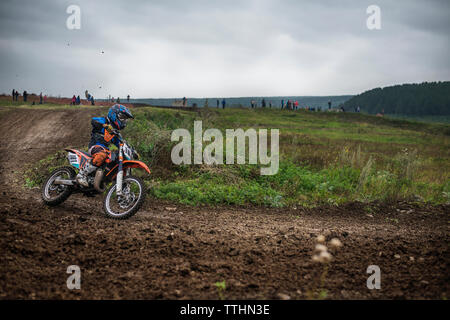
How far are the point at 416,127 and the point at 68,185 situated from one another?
57678 mm

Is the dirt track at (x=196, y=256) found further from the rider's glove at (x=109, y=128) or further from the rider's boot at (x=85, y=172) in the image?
the rider's glove at (x=109, y=128)

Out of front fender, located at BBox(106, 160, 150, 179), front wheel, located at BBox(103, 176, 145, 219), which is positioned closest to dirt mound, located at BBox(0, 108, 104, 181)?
front fender, located at BBox(106, 160, 150, 179)

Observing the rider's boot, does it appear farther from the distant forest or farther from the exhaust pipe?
the distant forest

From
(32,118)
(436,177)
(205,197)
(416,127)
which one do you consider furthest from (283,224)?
(416,127)

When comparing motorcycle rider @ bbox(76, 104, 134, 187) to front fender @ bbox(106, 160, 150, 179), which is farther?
motorcycle rider @ bbox(76, 104, 134, 187)

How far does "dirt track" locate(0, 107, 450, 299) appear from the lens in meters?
3.46

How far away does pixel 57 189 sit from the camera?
725 centimetres

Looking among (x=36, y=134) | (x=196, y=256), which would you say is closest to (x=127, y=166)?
(x=196, y=256)

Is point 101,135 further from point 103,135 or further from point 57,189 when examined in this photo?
point 57,189

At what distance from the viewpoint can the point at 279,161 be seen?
1338 cm

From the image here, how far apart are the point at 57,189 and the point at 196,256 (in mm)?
4453

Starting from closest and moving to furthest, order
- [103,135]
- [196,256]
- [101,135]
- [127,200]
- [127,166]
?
[196,256]
[127,200]
[127,166]
[103,135]
[101,135]

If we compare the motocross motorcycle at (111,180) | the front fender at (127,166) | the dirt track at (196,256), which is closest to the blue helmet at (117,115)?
the motocross motorcycle at (111,180)
